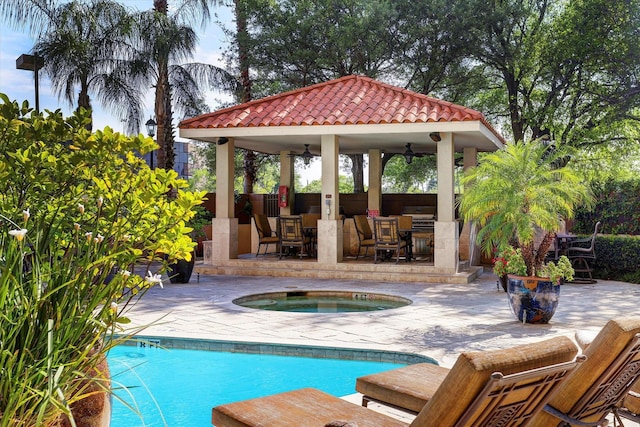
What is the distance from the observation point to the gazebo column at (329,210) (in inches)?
538

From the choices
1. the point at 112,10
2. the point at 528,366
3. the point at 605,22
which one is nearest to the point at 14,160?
the point at 528,366

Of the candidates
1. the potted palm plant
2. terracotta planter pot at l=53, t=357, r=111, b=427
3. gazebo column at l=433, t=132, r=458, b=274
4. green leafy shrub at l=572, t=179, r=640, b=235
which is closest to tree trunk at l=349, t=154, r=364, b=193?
green leafy shrub at l=572, t=179, r=640, b=235

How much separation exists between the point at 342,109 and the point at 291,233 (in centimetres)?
307

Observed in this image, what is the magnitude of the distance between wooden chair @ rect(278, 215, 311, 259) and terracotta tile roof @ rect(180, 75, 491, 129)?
2285 millimetres

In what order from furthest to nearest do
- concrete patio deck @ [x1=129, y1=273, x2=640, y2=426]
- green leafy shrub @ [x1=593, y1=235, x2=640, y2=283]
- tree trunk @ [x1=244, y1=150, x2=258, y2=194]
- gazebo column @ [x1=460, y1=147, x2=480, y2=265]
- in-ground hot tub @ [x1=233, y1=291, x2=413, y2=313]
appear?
tree trunk @ [x1=244, y1=150, x2=258, y2=194] < gazebo column @ [x1=460, y1=147, x2=480, y2=265] < green leafy shrub @ [x1=593, y1=235, x2=640, y2=283] < in-ground hot tub @ [x1=233, y1=291, x2=413, y2=313] < concrete patio deck @ [x1=129, y1=273, x2=640, y2=426]

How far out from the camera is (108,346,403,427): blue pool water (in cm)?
579

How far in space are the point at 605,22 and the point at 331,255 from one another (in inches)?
457

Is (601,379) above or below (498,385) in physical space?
below

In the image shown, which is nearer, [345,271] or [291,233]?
[345,271]

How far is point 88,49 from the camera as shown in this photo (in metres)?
19.2

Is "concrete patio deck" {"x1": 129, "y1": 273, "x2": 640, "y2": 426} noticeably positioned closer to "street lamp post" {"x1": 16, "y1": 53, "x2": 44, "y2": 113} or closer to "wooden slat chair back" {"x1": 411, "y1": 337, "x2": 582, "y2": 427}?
"wooden slat chair back" {"x1": 411, "y1": 337, "x2": 582, "y2": 427}

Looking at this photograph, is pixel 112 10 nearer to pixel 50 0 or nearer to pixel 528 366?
pixel 50 0

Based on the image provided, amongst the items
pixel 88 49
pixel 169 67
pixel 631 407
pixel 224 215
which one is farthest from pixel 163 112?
pixel 631 407

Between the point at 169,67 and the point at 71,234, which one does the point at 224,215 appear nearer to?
the point at 169,67
